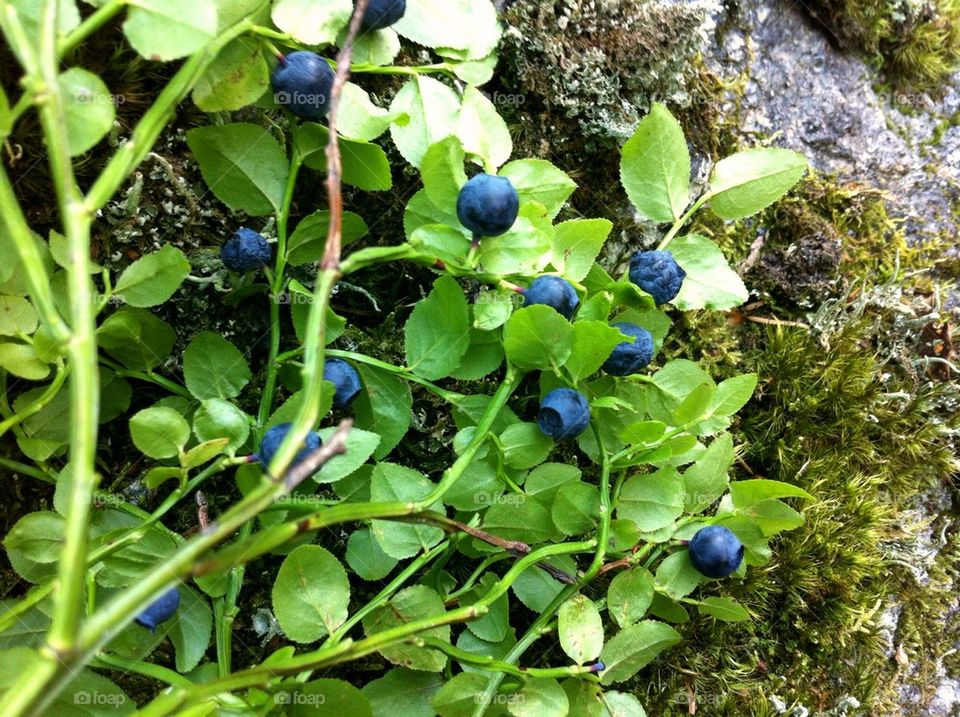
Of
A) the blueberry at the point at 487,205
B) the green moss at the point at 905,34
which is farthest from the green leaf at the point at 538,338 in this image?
the green moss at the point at 905,34

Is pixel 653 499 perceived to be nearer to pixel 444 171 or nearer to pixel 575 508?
pixel 575 508

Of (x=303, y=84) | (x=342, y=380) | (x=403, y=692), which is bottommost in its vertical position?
→ (x=403, y=692)

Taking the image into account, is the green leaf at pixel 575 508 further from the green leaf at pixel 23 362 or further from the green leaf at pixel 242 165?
the green leaf at pixel 23 362

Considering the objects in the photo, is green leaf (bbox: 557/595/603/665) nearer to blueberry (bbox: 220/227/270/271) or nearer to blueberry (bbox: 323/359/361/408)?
blueberry (bbox: 323/359/361/408)

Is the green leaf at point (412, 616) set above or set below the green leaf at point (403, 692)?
above

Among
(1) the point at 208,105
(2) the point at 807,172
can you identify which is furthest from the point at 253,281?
(2) the point at 807,172
